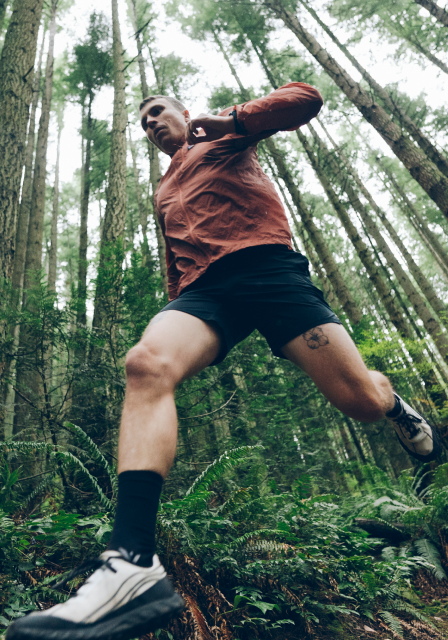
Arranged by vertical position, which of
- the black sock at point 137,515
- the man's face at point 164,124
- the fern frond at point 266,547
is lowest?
the fern frond at point 266,547

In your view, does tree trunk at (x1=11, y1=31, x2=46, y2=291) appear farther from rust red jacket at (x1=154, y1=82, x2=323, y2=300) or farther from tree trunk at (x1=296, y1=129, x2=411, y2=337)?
tree trunk at (x1=296, y1=129, x2=411, y2=337)

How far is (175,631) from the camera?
1.73 m

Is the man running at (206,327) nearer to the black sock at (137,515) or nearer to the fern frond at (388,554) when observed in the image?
the black sock at (137,515)

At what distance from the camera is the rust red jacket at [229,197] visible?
1.83 m

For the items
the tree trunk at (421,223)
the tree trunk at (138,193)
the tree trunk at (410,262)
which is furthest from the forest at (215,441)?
the tree trunk at (421,223)

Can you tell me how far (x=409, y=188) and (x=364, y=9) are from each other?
42.5 ft

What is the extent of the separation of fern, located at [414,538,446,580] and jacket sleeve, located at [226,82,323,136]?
10.3 feet

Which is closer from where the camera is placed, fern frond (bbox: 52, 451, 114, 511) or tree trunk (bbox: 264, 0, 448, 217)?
fern frond (bbox: 52, 451, 114, 511)

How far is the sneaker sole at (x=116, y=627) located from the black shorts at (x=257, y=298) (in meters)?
0.92

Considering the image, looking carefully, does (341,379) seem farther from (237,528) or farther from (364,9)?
(364,9)

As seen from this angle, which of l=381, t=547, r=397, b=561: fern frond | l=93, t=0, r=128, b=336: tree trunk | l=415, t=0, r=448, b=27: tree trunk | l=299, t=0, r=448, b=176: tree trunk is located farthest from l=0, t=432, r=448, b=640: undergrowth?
l=415, t=0, r=448, b=27: tree trunk

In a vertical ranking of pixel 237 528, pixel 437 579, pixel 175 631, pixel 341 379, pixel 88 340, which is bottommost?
pixel 437 579

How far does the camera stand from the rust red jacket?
1.83m

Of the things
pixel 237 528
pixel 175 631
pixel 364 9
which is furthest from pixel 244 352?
pixel 364 9
